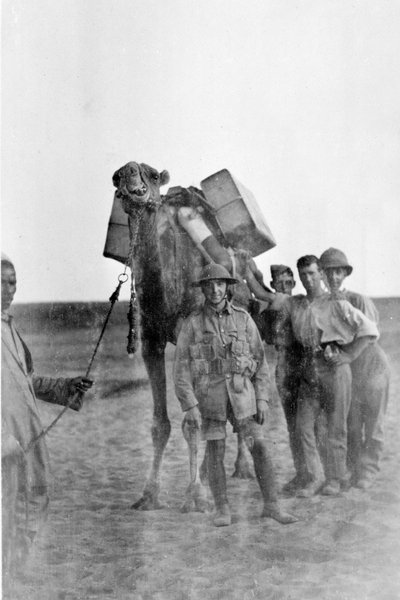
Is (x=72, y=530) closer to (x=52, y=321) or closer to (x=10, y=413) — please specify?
(x=10, y=413)

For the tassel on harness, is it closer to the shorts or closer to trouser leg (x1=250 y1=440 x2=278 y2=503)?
the shorts

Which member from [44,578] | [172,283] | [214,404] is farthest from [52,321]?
[44,578]

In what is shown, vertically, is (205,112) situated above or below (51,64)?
below

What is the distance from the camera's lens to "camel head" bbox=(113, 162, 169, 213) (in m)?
5.49

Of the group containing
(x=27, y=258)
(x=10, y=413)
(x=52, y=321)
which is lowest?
(x=10, y=413)

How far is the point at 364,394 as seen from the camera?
555 centimetres

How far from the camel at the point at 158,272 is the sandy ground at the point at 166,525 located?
0.07 metres

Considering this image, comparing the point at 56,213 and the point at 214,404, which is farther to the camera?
the point at 56,213

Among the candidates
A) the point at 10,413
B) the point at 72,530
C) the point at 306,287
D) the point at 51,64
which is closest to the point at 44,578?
the point at 72,530

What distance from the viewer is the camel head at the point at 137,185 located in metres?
5.49

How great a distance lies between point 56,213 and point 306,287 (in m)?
1.72

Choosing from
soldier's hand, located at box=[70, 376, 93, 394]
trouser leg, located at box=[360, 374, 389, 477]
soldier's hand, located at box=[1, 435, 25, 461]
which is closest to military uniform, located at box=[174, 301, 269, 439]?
soldier's hand, located at box=[70, 376, 93, 394]

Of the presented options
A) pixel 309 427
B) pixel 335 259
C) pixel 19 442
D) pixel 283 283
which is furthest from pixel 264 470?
pixel 19 442

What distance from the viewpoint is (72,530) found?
555 centimetres
